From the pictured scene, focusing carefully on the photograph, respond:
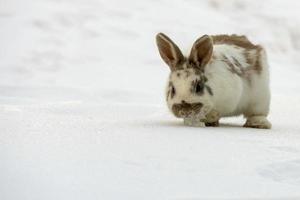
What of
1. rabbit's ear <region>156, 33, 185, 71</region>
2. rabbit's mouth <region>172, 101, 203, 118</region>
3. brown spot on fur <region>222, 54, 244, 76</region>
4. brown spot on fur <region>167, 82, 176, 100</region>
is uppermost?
rabbit's ear <region>156, 33, 185, 71</region>

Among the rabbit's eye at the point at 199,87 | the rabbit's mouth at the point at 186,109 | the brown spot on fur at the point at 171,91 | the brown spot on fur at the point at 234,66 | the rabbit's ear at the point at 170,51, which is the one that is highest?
the rabbit's ear at the point at 170,51

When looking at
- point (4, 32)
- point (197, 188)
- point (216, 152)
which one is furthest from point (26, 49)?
point (197, 188)

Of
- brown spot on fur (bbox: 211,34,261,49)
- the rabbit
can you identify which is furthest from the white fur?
brown spot on fur (bbox: 211,34,261,49)

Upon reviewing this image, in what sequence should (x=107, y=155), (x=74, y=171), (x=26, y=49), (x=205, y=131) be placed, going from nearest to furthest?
(x=74, y=171), (x=107, y=155), (x=205, y=131), (x=26, y=49)

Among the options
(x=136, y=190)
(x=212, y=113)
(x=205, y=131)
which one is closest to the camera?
(x=136, y=190)

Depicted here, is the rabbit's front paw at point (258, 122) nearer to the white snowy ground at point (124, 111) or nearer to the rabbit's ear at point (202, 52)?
the white snowy ground at point (124, 111)

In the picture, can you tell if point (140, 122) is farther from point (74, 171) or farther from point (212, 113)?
point (74, 171)

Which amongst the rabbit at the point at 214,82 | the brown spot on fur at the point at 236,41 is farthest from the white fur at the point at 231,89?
the brown spot on fur at the point at 236,41

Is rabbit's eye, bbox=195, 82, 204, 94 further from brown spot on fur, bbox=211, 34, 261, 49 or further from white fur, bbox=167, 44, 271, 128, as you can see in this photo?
brown spot on fur, bbox=211, 34, 261, 49
